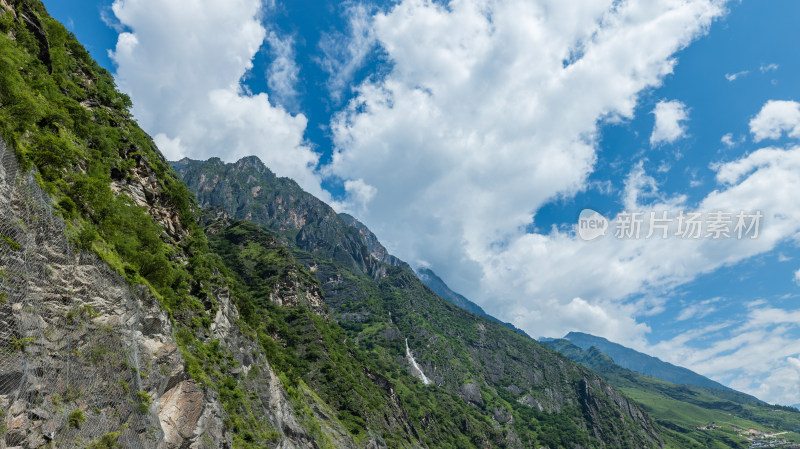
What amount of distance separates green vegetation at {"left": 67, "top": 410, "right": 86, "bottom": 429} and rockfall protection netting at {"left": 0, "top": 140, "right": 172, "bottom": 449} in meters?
0.04

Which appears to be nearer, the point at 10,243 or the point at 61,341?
the point at 10,243

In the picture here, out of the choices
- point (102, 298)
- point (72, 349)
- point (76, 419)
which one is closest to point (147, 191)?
point (102, 298)

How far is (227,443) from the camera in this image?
3011cm

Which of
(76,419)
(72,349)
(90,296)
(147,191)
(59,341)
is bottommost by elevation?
(76,419)

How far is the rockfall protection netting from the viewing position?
14312 mm

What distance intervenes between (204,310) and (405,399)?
391 feet

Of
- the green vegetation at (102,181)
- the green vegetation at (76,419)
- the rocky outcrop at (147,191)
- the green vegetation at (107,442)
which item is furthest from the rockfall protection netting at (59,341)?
the rocky outcrop at (147,191)

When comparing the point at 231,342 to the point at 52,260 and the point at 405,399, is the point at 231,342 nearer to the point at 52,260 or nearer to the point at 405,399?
the point at 52,260

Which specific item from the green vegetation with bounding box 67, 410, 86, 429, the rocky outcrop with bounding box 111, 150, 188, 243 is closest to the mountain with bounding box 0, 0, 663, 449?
the green vegetation with bounding box 67, 410, 86, 429

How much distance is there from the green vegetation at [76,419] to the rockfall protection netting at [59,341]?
0.13 ft

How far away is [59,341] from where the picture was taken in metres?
16.4

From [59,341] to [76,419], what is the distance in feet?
10.9

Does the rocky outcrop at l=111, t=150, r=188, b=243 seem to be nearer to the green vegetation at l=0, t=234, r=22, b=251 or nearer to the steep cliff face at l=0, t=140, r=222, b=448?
the steep cliff face at l=0, t=140, r=222, b=448

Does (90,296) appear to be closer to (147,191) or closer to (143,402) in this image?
(143,402)
